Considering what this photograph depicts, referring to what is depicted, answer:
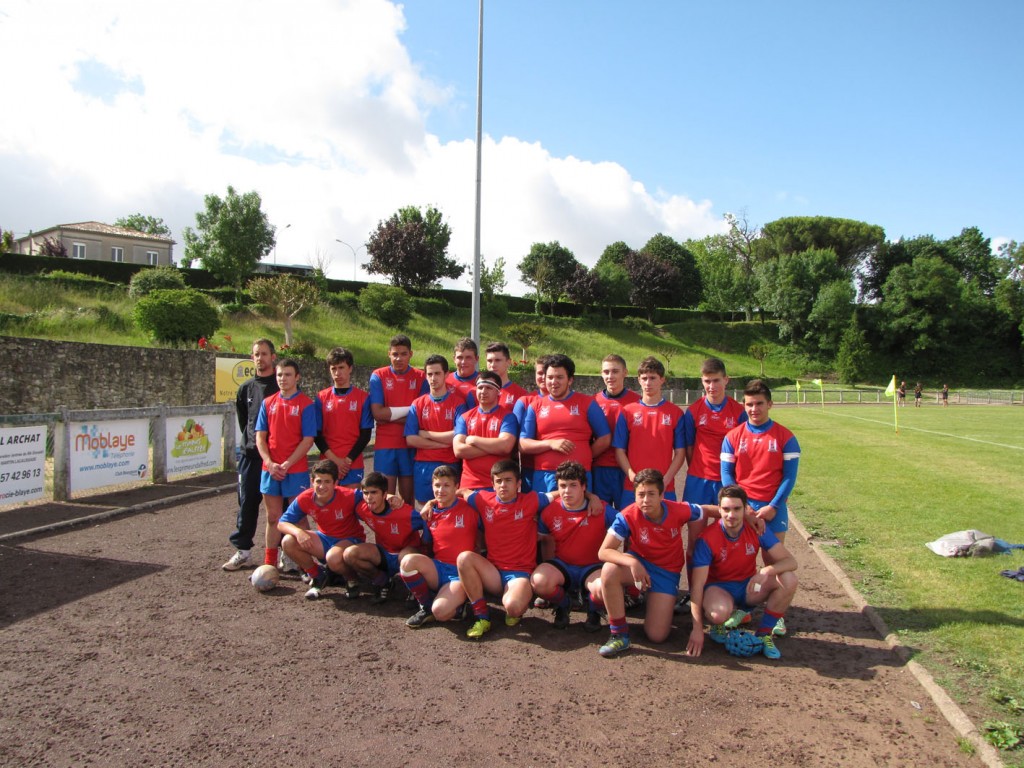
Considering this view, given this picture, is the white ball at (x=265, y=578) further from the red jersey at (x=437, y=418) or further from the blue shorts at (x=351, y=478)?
the red jersey at (x=437, y=418)

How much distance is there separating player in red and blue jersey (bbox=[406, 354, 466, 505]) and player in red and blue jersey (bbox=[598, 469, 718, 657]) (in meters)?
1.82

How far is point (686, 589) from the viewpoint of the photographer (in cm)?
604

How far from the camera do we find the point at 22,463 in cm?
838

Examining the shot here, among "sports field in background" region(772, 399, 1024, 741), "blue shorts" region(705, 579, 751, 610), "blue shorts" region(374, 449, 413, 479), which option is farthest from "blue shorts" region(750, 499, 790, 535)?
"blue shorts" region(374, 449, 413, 479)

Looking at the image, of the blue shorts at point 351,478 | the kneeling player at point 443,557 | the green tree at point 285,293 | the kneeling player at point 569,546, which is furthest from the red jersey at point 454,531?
the green tree at point 285,293

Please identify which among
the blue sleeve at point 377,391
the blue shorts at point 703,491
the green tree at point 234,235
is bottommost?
the blue shorts at point 703,491

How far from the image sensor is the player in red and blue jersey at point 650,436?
565 cm

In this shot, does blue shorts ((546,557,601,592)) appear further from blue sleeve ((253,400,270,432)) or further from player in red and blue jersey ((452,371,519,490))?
blue sleeve ((253,400,270,432))

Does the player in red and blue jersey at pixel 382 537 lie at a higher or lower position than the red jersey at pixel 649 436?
lower

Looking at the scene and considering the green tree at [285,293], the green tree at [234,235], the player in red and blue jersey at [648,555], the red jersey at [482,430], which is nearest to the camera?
the player in red and blue jersey at [648,555]

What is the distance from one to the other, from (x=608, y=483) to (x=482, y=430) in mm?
1257

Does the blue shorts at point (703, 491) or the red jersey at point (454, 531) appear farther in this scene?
the blue shorts at point (703, 491)

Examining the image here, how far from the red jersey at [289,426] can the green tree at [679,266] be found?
67.5 m

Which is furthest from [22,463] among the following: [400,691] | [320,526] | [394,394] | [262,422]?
[400,691]
